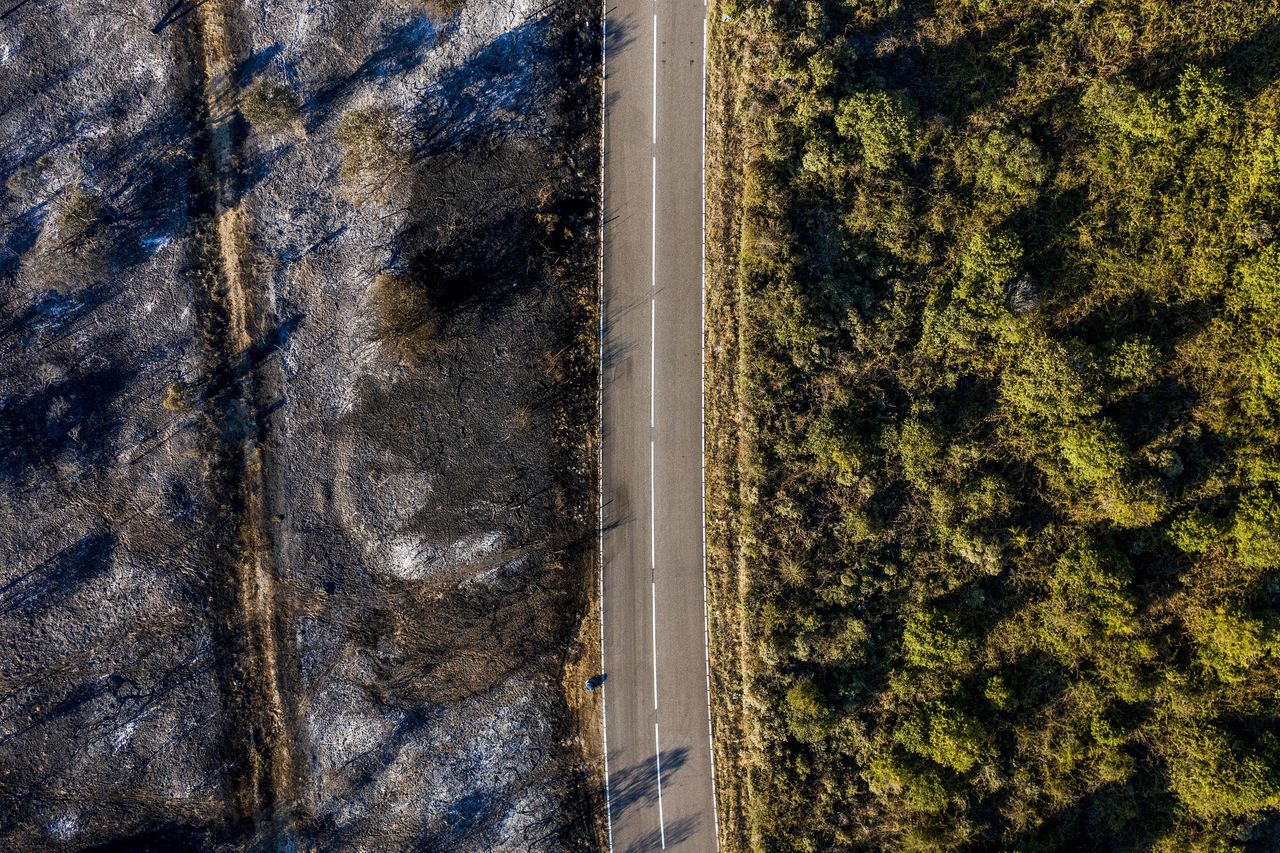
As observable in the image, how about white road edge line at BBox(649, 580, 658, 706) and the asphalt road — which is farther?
white road edge line at BBox(649, 580, 658, 706)

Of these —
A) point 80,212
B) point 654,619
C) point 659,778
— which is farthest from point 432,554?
point 80,212

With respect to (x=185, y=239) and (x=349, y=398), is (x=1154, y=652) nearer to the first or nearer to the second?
(x=349, y=398)

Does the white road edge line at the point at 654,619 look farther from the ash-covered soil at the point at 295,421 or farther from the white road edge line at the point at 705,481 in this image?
the ash-covered soil at the point at 295,421

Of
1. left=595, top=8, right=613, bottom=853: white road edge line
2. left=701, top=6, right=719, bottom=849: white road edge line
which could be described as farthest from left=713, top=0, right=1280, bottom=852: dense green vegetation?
left=595, top=8, right=613, bottom=853: white road edge line

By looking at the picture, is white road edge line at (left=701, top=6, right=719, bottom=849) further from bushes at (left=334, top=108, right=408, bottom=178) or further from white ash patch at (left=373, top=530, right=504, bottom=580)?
bushes at (left=334, top=108, right=408, bottom=178)

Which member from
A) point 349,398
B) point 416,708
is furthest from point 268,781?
point 349,398

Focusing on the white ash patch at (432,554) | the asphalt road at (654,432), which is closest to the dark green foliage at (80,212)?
the white ash patch at (432,554)

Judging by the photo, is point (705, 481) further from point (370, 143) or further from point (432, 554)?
point (370, 143)
